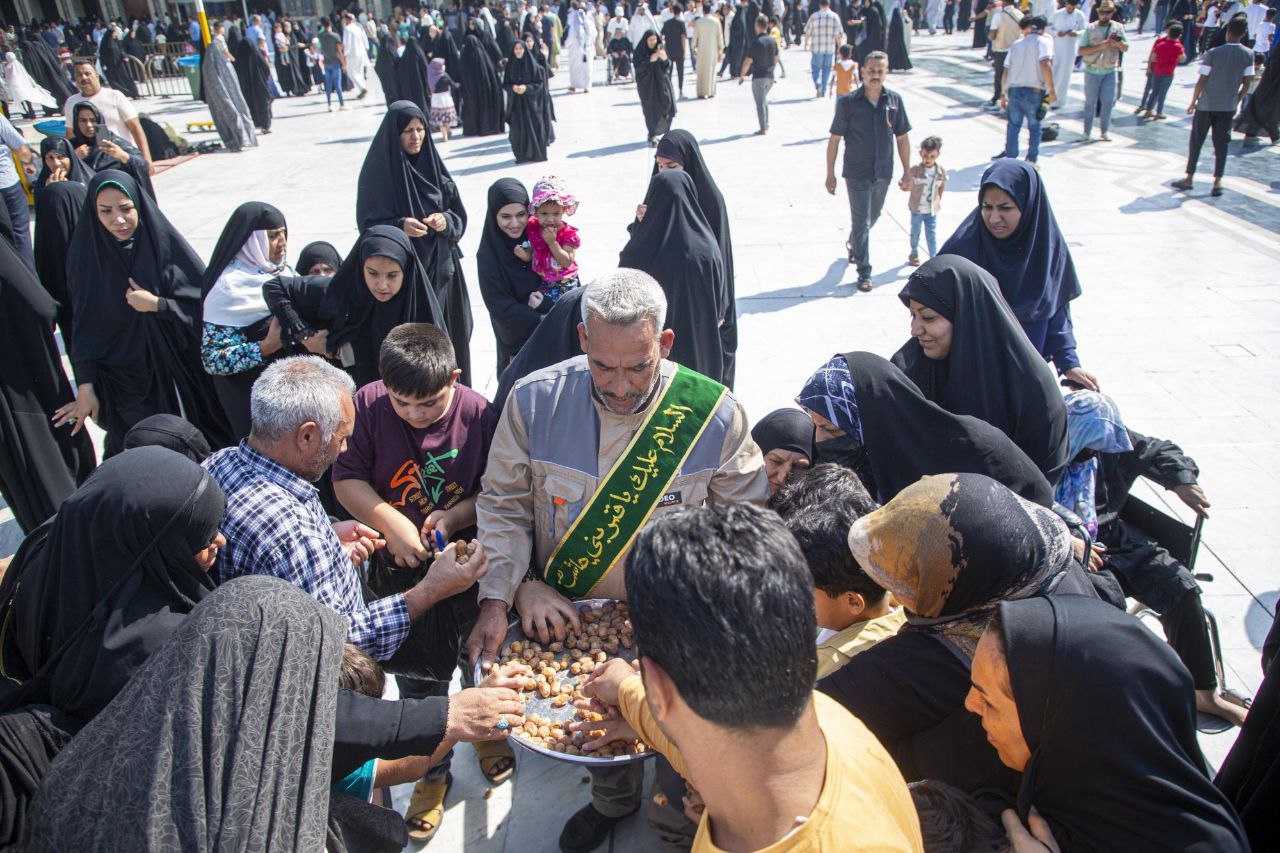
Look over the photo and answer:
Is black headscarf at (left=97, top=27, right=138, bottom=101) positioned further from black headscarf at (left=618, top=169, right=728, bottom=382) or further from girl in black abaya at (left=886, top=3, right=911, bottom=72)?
black headscarf at (left=618, top=169, right=728, bottom=382)

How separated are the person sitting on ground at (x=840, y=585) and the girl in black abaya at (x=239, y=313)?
310 centimetres

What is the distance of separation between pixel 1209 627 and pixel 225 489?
3676mm

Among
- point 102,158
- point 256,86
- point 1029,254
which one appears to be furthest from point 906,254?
point 256,86

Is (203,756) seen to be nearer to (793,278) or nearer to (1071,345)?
(1071,345)

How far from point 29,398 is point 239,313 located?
1.31 m

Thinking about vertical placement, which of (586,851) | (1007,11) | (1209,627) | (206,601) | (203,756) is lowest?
(586,851)

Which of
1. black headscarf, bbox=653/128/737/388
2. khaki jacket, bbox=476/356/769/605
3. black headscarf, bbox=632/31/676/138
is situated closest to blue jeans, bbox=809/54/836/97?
black headscarf, bbox=632/31/676/138

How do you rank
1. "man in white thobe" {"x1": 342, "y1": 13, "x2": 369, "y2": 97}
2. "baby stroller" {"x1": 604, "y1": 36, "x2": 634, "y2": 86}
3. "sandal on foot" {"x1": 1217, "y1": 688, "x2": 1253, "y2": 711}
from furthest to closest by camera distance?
1. "baby stroller" {"x1": 604, "y1": 36, "x2": 634, "y2": 86}
2. "man in white thobe" {"x1": 342, "y1": 13, "x2": 369, "y2": 97}
3. "sandal on foot" {"x1": 1217, "y1": 688, "x2": 1253, "y2": 711}

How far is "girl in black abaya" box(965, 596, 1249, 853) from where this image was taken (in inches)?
60.9

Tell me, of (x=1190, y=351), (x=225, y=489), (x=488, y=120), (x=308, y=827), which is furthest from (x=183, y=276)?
(x=488, y=120)

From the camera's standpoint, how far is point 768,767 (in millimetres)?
1316

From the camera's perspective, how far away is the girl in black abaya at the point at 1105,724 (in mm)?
1548

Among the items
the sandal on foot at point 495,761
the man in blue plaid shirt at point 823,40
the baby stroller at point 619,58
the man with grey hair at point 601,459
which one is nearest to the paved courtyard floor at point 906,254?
the sandal on foot at point 495,761

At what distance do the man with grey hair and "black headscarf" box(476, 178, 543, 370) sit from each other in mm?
2378
